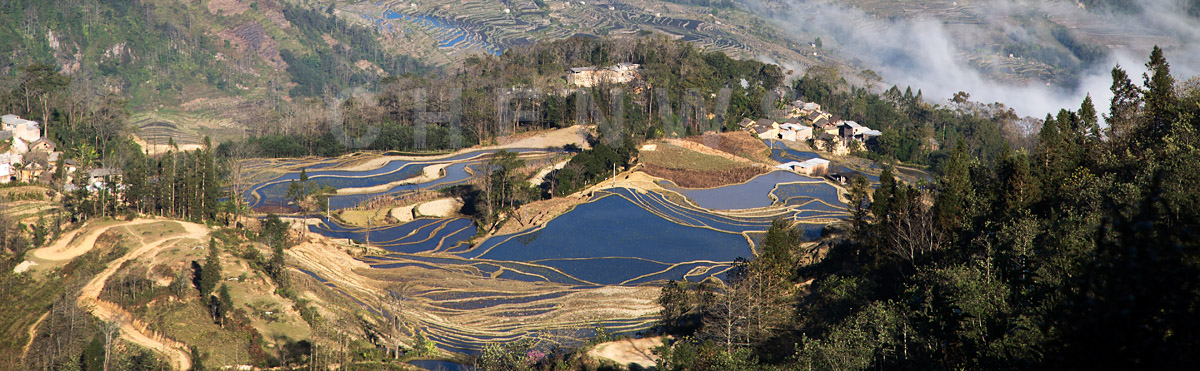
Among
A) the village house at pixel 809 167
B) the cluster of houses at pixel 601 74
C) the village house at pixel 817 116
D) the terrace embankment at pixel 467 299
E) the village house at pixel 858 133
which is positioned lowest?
the terrace embankment at pixel 467 299

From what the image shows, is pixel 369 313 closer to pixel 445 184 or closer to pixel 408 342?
pixel 408 342

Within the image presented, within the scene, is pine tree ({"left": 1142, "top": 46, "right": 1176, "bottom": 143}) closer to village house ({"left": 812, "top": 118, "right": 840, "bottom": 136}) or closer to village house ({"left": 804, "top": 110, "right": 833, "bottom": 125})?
village house ({"left": 812, "top": 118, "right": 840, "bottom": 136})

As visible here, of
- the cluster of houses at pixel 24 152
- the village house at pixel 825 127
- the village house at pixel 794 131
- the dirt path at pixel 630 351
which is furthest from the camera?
the village house at pixel 825 127

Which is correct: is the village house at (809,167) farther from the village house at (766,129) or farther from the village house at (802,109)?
the village house at (802,109)

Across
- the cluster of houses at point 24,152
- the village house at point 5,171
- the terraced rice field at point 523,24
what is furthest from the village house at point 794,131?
the terraced rice field at point 523,24

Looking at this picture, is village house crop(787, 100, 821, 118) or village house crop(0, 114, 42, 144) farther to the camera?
village house crop(787, 100, 821, 118)

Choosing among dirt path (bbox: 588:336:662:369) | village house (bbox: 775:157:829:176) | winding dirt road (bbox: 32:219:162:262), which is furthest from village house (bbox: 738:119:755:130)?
winding dirt road (bbox: 32:219:162:262)

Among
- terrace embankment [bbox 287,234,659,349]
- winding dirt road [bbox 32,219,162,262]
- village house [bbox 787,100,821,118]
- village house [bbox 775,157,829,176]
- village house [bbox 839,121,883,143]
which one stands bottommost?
terrace embankment [bbox 287,234,659,349]
